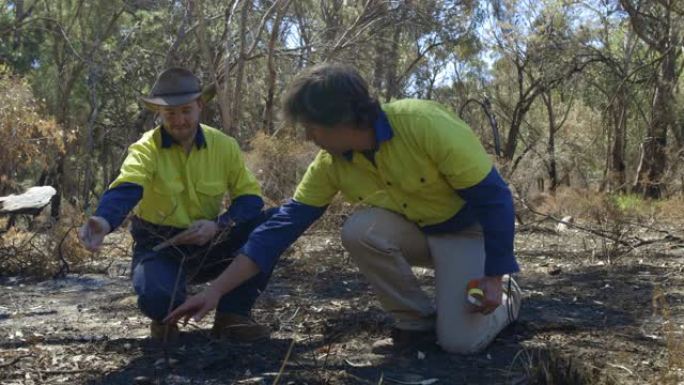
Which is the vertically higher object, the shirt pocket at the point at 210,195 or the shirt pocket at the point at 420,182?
the shirt pocket at the point at 420,182

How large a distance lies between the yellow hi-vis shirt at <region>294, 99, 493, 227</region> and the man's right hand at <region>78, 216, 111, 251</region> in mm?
767

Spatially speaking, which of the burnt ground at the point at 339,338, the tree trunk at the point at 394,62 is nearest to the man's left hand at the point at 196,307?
the burnt ground at the point at 339,338

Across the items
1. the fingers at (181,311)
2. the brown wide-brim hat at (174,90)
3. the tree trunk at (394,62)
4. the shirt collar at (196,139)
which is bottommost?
the fingers at (181,311)

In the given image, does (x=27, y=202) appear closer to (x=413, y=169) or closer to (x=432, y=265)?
(x=432, y=265)

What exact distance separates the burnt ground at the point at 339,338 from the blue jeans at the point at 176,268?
19 cm

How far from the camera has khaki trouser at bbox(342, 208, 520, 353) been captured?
3.80 meters

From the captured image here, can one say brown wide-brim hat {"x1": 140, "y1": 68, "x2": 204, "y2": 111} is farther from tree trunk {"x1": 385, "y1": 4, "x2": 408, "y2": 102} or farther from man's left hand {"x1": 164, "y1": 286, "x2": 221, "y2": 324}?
tree trunk {"x1": 385, "y1": 4, "x2": 408, "y2": 102}

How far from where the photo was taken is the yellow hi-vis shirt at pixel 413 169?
11.4ft

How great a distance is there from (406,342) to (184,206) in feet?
3.72

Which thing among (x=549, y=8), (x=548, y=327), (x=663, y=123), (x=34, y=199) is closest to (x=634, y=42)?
(x=549, y=8)

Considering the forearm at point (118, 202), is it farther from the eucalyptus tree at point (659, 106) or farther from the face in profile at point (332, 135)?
the eucalyptus tree at point (659, 106)

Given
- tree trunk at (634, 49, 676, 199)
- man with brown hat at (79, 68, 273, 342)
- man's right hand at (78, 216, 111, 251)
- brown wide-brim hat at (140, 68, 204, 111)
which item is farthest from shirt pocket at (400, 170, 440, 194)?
tree trunk at (634, 49, 676, 199)

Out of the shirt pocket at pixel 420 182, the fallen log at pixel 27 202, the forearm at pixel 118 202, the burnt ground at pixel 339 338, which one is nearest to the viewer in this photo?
the burnt ground at pixel 339 338

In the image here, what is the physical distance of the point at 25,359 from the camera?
373 centimetres
